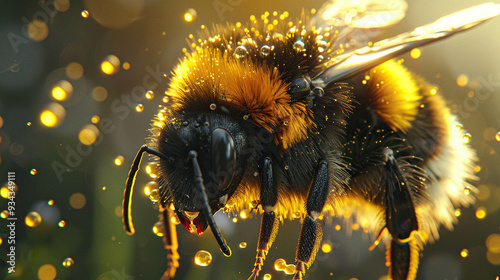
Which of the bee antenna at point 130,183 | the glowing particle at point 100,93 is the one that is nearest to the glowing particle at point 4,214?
the glowing particle at point 100,93

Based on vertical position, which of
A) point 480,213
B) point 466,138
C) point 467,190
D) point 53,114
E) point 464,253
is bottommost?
point 464,253

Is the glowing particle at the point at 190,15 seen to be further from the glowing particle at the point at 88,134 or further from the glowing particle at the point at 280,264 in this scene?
the glowing particle at the point at 280,264

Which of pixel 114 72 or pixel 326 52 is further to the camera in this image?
pixel 114 72

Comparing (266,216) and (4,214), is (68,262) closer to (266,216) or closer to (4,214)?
(4,214)

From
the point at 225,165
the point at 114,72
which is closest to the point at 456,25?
the point at 225,165

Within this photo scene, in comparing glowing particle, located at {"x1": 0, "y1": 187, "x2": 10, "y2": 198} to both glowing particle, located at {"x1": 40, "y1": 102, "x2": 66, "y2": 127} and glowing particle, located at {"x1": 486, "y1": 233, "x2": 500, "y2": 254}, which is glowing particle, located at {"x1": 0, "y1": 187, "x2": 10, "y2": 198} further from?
glowing particle, located at {"x1": 486, "y1": 233, "x2": 500, "y2": 254}

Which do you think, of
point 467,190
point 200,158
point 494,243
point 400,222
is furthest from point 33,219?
point 494,243

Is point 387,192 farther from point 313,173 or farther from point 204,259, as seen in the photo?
point 204,259
